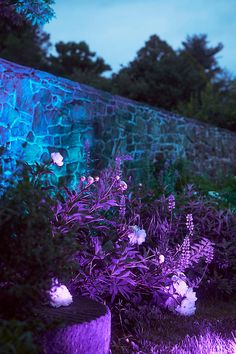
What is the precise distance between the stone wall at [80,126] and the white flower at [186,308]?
7.23 ft

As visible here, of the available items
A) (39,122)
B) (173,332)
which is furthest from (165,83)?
(173,332)

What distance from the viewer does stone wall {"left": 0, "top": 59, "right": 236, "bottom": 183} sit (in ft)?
18.6

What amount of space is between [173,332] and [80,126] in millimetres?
3813

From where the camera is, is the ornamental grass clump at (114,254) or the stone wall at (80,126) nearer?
the ornamental grass clump at (114,254)

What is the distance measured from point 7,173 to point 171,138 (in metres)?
4.33

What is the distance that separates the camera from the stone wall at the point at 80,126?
567 centimetres

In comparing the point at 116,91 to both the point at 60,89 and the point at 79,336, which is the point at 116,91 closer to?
the point at 60,89

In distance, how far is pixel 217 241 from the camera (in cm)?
505

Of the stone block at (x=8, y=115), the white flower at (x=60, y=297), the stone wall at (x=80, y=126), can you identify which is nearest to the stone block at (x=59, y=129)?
the stone wall at (x=80, y=126)

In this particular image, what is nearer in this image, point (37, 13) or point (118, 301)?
point (118, 301)


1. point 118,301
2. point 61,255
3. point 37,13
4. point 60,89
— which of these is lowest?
point 118,301

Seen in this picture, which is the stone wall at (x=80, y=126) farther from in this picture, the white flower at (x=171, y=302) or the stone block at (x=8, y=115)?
the white flower at (x=171, y=302)

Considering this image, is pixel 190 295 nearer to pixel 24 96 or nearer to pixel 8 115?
pixel 8 115

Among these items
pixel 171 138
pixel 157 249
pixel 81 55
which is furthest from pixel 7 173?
pixel 81 55
